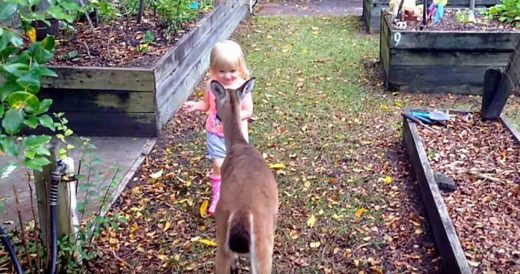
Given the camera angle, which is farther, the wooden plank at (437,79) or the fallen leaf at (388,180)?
the wooden plank at (437,79)

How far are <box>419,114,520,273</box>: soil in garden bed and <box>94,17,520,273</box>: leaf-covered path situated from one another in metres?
0.26

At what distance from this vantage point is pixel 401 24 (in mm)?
6988

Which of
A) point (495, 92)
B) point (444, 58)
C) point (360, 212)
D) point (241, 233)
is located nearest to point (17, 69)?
point (241, 233)

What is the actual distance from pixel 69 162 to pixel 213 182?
1.27m

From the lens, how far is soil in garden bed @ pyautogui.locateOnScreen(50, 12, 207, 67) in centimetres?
553

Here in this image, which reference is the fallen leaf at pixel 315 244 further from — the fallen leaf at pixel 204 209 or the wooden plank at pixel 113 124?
the wooden plank at pixel 113 124

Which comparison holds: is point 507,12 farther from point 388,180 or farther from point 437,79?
point 388,180

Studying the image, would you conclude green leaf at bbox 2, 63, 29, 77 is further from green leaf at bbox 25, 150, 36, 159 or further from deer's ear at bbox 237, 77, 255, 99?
deer's ear at bbox 237, 77, 255, 99

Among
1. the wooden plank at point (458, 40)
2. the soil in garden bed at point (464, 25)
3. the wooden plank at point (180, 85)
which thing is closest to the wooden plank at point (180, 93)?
the wooden plank at point (180, 85)

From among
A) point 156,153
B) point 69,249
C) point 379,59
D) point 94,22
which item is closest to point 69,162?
point 69,249

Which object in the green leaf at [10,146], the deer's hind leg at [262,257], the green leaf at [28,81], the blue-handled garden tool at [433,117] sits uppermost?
the green leaf at [28,81]

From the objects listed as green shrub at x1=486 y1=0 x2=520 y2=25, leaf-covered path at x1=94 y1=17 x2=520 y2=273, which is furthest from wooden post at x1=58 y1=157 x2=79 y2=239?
green shrub at x1=486 y1=0 x2=520 y2=25

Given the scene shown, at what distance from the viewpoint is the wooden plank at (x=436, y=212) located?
3.28 meters

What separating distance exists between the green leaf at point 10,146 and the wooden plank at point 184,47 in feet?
10.5
